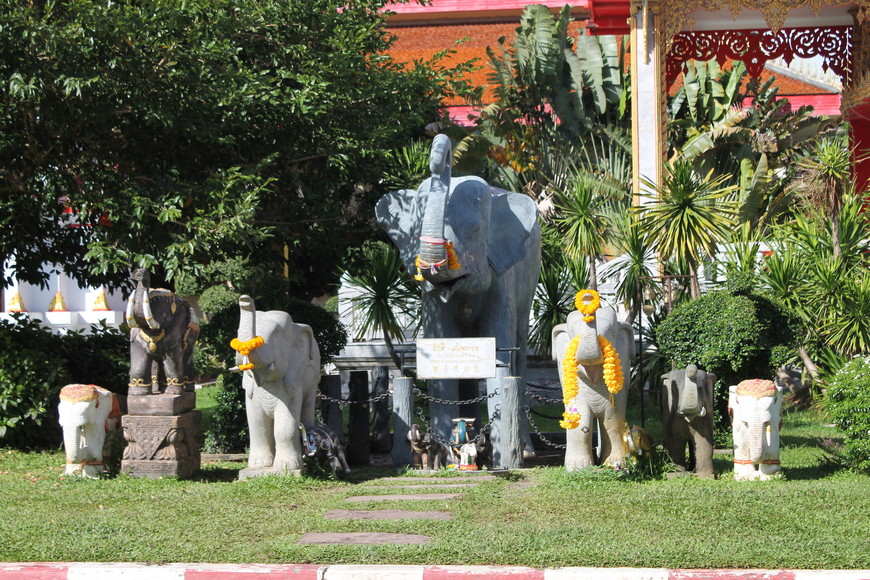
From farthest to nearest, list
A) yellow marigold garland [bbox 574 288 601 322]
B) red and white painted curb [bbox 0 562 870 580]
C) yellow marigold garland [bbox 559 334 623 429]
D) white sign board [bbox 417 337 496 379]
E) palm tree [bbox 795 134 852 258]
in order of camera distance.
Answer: palm tree [bbox 795 134 852 258], white sign board [bbox 417 337 496 379], yellow marigold garland [bbox 559 334 623 429], yellow marigold garland [bbox 574 288 601 322], red and white painted curb [bbox 0 562 870 580]

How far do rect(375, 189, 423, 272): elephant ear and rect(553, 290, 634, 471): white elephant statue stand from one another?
2000mm

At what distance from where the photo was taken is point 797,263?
13359 mm

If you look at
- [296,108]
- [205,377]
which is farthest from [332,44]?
[205,377]

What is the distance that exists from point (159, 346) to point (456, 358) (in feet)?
8.42

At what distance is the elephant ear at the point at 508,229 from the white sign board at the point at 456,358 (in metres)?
0.97

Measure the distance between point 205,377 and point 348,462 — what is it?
1087cm

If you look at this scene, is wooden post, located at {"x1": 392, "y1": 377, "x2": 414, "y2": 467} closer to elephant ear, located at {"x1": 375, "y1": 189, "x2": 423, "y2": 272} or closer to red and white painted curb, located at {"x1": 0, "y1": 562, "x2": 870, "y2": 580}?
elephant ear, located at {"x1": 375, "y1": 189, "x2": 423, "y2": 272}

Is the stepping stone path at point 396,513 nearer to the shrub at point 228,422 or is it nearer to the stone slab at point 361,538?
the stone slab at point 361,538

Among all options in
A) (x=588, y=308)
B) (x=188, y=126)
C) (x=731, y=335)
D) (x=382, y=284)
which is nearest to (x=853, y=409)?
(x=731, y=335)

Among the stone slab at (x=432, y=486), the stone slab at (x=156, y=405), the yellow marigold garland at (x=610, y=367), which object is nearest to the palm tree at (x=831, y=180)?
the yellow marigold garland at (x=610, y=367)

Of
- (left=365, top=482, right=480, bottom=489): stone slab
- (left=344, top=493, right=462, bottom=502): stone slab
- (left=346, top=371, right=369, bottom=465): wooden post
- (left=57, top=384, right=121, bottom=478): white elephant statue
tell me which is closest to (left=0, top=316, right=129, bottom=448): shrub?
(left=57, top=384, right=121, bottom=478): white elephant statue

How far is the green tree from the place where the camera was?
34.8 feet

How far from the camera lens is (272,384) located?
938cm

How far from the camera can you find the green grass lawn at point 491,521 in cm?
677
